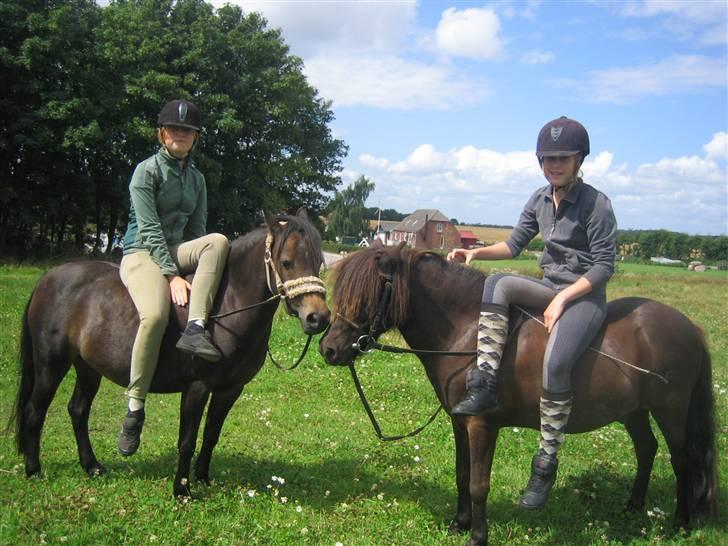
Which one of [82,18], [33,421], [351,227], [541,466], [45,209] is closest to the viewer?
[541,466]

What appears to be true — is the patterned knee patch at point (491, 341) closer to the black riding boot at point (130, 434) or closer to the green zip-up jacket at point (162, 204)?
the green zip-up jacket at point (162, 204)

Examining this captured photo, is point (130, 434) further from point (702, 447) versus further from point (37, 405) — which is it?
point (702, 447)

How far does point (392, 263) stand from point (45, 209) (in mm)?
30228

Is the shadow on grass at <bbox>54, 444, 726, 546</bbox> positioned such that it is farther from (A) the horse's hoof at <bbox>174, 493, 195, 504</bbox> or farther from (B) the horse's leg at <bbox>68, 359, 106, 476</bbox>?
(B) the horse's leg at <bbox>68, 359, 106, 476</bbox>

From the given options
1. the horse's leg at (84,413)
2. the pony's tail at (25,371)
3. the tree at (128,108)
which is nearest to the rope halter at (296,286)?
the horse's leg at (84,413)

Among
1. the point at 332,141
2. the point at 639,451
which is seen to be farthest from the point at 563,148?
the point at 332,141

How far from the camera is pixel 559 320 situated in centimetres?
422

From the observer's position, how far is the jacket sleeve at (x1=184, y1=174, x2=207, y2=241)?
18.2ft

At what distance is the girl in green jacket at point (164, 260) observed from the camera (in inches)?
189

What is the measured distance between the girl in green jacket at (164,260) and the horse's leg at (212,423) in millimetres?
623

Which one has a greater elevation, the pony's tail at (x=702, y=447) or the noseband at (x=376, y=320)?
the noseband at (x=376, y=320)

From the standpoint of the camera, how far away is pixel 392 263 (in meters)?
4.24

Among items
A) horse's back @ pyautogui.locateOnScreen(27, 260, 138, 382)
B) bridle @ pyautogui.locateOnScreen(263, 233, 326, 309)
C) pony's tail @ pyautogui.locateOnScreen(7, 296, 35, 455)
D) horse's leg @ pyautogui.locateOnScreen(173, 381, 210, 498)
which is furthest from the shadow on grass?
bridle @ pyautogui.locateOnScreen(263, 233, 326, 309)

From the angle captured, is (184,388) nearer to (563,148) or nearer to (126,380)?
(126,380)
